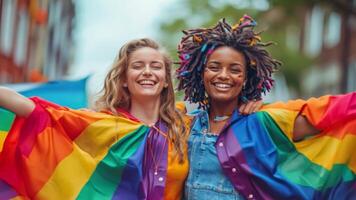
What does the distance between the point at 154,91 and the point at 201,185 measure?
0.78 metres

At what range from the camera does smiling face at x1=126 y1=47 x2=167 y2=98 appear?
4.90m

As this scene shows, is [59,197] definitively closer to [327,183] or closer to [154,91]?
[154,91]

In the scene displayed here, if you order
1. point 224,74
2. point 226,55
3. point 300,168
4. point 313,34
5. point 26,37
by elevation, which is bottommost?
point 26,37

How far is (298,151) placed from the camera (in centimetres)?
458

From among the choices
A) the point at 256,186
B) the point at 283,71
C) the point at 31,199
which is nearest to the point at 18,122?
the point at 31,199

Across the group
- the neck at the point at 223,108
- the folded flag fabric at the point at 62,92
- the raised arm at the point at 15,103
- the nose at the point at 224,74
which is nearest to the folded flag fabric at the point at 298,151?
the neck at the point at 223,108

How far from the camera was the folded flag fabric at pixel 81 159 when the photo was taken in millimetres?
4609

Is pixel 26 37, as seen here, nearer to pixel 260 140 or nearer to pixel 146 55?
pixel 146 55

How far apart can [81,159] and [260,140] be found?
117cm

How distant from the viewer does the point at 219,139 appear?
4.60 meters

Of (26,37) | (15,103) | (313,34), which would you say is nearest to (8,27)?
(26,37)

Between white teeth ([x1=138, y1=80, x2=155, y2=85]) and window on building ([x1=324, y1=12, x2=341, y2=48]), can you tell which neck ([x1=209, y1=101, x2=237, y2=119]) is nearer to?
white teeth ([x1=138, y1=80, x2=155, y2=85])

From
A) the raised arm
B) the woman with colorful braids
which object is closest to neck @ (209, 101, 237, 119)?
the woman with colorful braids

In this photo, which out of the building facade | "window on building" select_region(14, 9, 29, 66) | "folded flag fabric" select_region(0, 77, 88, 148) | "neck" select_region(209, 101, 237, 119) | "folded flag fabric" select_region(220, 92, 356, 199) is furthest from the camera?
"window on building" select_region(14, 9, 29, 66)
